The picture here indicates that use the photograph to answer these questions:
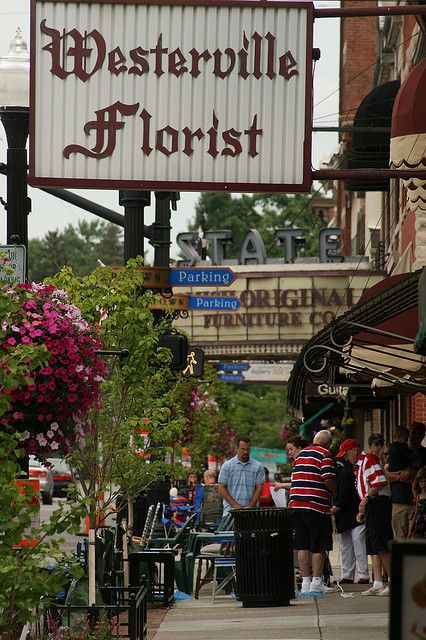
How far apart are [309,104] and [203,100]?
76cm

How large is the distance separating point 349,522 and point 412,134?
7523mm

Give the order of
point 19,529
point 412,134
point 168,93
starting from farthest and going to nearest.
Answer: point 412,134 < point 168,93 < point 19,529

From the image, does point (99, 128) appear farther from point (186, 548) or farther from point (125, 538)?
point (186, 548)

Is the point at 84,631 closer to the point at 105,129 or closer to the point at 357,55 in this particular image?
the point at 105,129

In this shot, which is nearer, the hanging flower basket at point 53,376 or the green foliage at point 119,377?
the hanging flower basket at point 53,376

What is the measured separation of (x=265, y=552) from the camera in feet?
50.1

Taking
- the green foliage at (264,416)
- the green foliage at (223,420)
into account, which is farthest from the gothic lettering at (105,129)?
the green foliage at (264,416)

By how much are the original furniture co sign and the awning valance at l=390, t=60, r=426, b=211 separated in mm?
924

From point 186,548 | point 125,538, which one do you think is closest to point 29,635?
point 125,538

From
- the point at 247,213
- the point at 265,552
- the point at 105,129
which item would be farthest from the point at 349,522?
the point at 247,213

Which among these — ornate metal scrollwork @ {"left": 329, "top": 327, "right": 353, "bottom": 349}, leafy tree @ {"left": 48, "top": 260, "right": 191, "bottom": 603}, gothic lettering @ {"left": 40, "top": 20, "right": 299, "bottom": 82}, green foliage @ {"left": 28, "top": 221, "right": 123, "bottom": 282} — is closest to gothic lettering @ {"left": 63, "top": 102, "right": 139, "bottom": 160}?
gothic lettering @ {"left": 40, "top": 20, "right": 299, "bottom": 82}

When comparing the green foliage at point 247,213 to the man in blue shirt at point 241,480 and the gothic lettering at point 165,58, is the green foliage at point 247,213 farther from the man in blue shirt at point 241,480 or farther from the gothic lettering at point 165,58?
the gothic lettering at point 165,58

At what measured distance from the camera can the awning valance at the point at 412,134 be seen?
10844 mm

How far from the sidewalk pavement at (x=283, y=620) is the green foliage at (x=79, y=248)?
426ft
